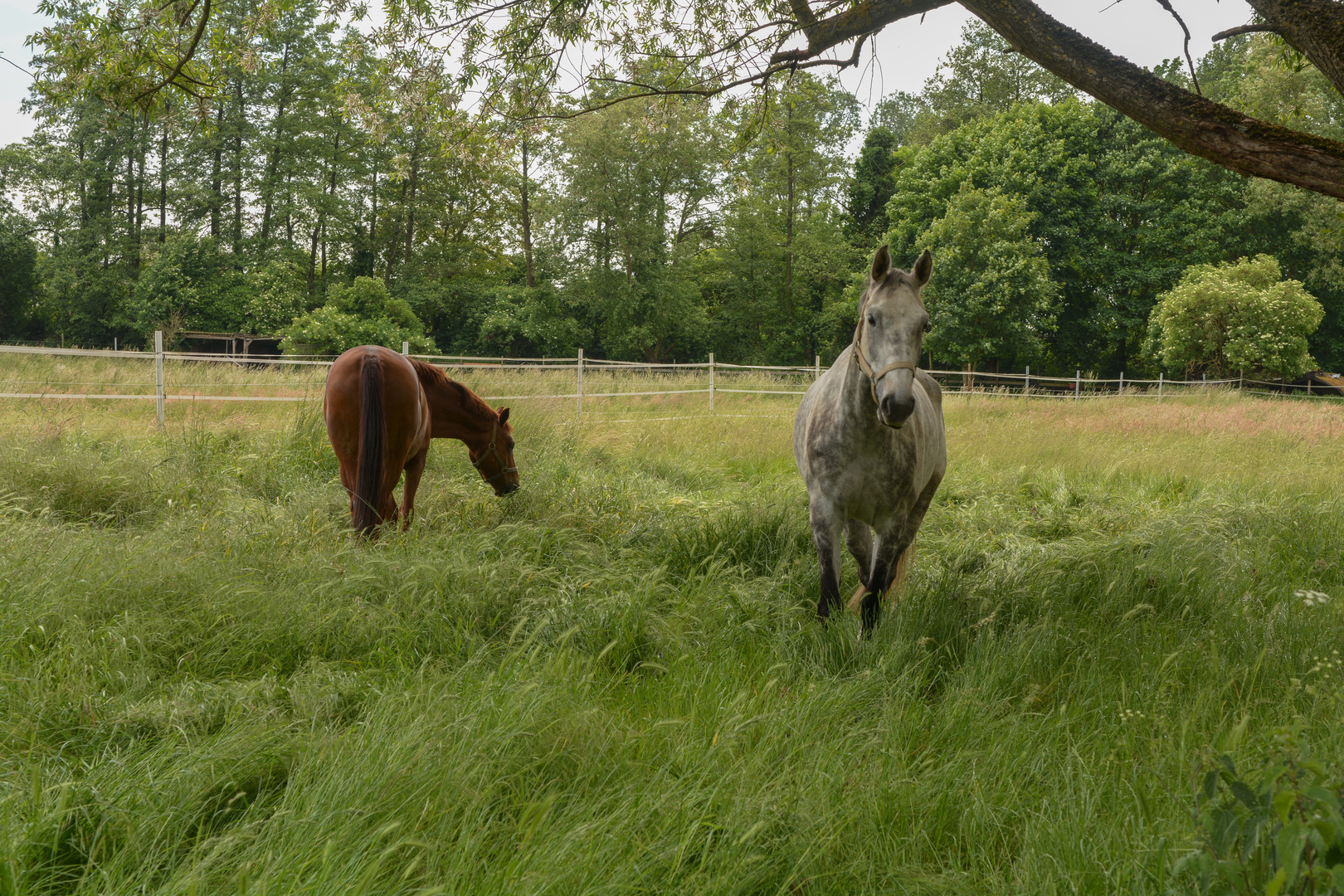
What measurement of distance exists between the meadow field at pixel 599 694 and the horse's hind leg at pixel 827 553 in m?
0.24

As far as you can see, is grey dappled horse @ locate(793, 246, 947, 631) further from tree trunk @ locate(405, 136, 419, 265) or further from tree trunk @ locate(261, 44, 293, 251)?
tree trunk @ locate(261, 44, 293, 251)

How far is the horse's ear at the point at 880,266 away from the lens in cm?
307

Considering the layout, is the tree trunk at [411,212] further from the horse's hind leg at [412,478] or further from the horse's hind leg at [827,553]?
the horse's hind leg at [827,553]

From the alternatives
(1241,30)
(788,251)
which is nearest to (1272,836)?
(1241,30)

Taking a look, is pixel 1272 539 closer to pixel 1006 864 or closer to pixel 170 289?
pixel 1006 864

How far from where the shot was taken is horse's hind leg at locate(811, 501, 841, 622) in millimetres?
3355

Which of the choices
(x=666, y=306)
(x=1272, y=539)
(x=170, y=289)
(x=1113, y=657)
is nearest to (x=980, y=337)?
(x=666, y=306)

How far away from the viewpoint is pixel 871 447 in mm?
3426

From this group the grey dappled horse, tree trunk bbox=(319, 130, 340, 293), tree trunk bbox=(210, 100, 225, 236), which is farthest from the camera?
tree trunk bbox=(319, 130, 340, 293)

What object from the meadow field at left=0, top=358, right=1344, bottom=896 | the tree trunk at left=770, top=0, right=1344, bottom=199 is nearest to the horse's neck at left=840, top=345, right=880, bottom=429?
the meadow field at left=0, top=358, right=1344, bottom=896

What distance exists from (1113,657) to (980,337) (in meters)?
24.6

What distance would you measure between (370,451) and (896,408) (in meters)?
2.78

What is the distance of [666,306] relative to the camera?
30.5 metres

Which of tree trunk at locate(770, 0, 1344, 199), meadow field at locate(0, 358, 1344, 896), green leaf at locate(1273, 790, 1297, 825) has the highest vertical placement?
tree trunk at locate(770, 0, 1344, 199)
